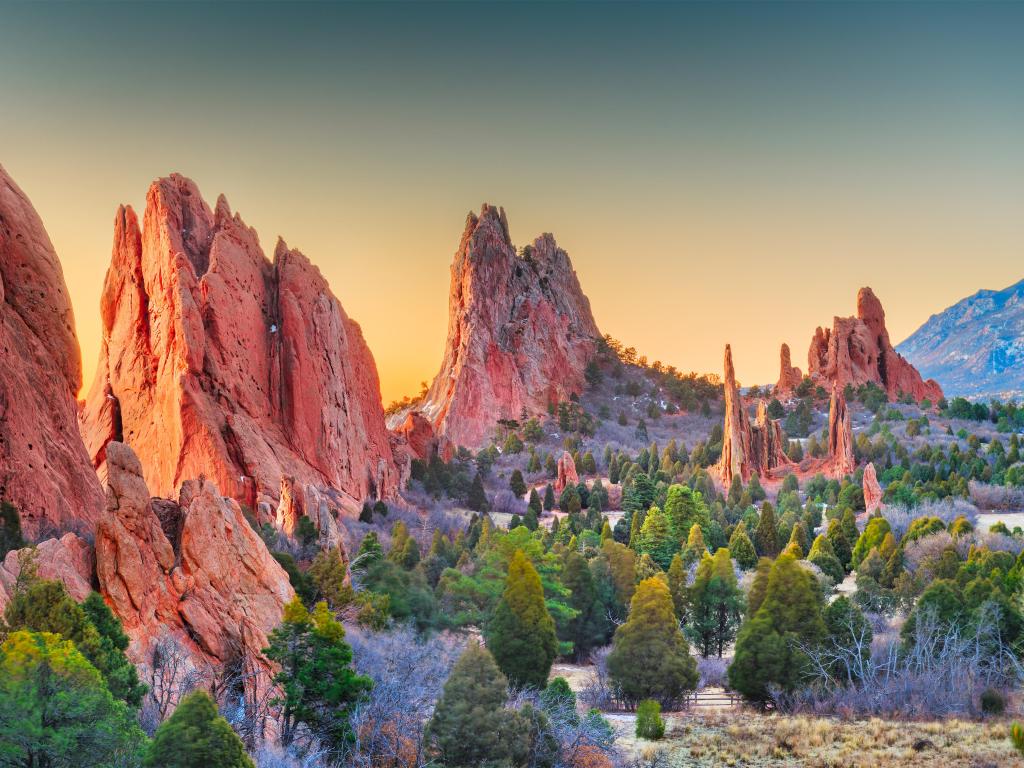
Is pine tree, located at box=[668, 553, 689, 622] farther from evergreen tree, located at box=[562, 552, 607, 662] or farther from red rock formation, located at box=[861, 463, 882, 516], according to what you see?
red rock formation, located at box=[861, 463, 882, 516]

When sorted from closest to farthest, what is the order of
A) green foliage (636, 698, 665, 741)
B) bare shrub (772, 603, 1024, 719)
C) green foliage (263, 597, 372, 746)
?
green foliage (263, 597, 372, 746) → green foliage (636, 698, 665, 741) → bare shrub (772, 603, 1024, 719)

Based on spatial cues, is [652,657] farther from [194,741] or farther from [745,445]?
[745,445]

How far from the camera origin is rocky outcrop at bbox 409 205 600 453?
117 metres

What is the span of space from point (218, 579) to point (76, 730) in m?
8.21

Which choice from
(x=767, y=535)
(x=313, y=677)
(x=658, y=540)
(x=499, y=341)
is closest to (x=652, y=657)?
(x=313, y=677)

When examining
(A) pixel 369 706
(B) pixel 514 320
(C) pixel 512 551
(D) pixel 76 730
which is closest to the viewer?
(D) pixel 76 730

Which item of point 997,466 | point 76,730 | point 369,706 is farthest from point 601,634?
point 997,466

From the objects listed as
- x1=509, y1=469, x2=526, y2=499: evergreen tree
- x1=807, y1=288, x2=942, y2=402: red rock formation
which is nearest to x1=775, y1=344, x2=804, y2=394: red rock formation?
x1=807, y1=288, x2=942, y2=402: red rock formation

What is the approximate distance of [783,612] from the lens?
32781 mm

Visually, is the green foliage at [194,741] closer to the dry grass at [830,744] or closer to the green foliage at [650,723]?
the dry grass at [830,744]

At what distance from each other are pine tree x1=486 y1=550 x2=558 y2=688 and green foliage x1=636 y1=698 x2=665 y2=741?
10.3 ft

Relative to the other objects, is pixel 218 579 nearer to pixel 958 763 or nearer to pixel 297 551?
pixel 297 551

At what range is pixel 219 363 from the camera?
50.8 metres

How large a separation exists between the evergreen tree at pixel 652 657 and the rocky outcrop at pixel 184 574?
13.6 metres
